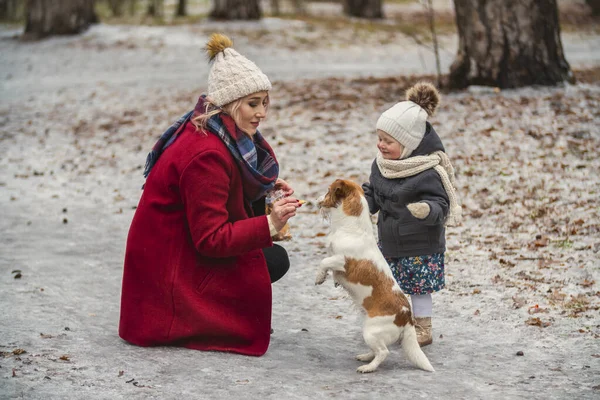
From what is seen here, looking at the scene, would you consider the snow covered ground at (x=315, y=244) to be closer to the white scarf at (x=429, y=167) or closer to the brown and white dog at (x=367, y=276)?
the brown and white dog at (x=367, y=276)

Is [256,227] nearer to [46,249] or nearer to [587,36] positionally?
[46,249]

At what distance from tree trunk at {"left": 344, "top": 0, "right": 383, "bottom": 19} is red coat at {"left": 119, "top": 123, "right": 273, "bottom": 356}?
74.3ft

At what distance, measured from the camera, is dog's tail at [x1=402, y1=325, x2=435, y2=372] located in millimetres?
4273

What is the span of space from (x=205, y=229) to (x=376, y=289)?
969 millimetres

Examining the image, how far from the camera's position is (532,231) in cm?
706

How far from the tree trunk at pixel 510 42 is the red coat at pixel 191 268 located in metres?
7.55

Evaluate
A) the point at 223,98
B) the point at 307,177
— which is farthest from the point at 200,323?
the point at 307,177

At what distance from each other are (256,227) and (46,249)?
141 inches

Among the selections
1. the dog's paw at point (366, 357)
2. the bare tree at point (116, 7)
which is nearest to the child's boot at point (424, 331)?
the dog's paw at point (366, 357)

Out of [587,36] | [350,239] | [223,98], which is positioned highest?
[223,98]

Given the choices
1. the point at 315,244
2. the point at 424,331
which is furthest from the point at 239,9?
the point at 424,331

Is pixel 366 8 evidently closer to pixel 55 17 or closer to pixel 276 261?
pixel 55 17

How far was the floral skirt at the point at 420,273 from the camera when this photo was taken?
4633mm

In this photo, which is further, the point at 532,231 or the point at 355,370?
the point at 532,231
